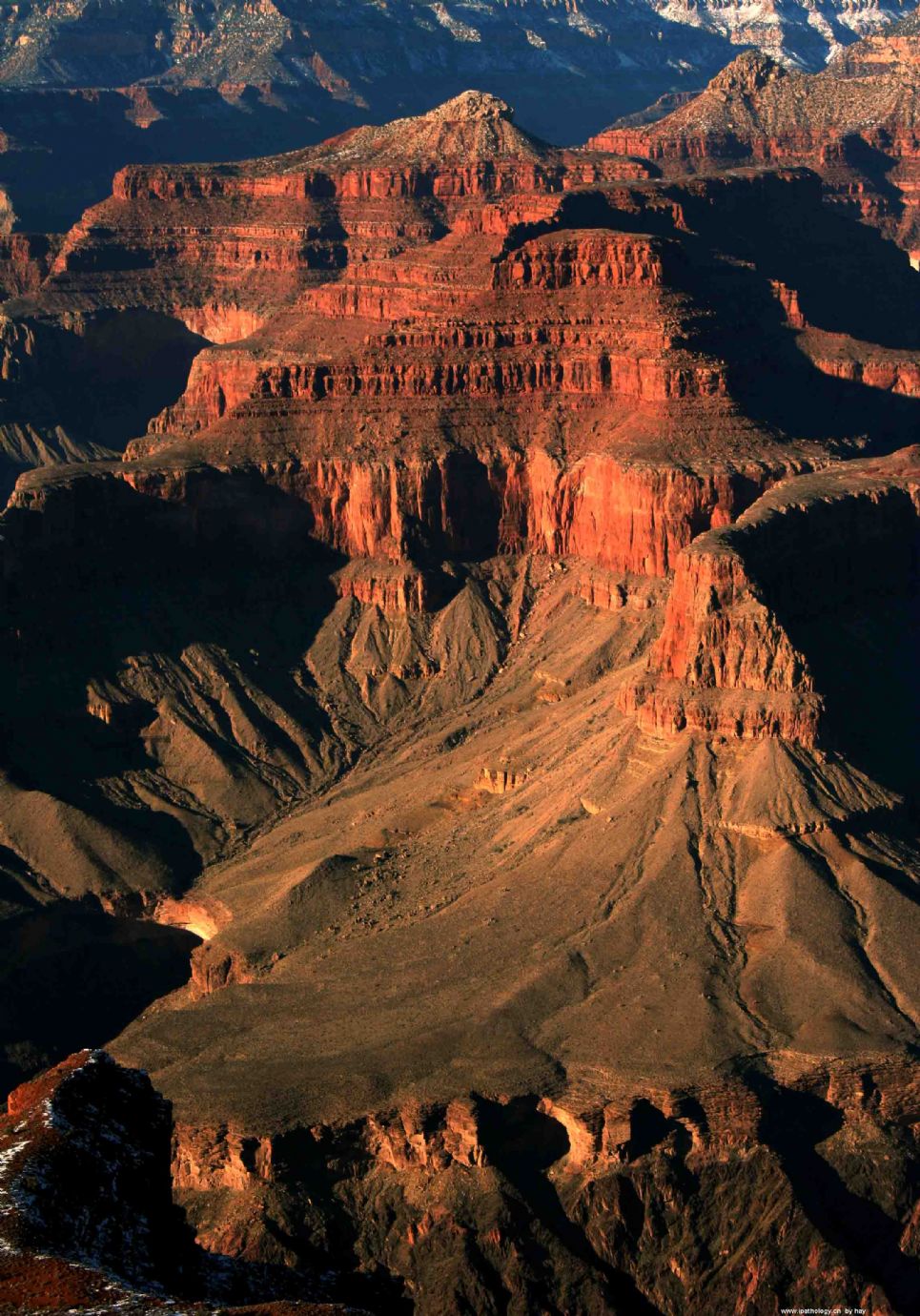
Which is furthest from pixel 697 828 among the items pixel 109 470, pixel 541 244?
pixel 541 244

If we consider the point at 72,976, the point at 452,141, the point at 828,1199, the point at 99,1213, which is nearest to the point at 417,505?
the point at 72,976

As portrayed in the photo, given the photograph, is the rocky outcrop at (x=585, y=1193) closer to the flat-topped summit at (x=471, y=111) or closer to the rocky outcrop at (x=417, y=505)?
the rocky outcrop at (x=417, y=505)

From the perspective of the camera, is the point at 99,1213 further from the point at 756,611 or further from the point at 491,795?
the point at 491,795

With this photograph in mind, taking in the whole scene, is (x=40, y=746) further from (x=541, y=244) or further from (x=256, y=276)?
(x=256, y=276)

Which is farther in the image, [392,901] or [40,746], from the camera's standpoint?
[40,746]

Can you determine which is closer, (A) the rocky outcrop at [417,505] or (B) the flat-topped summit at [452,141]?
(A) the rocky outcrop at [417,505]

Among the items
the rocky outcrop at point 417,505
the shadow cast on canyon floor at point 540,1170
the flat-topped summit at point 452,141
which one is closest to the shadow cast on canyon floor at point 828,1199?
the shadow cast on canyon floor at point 540,1170

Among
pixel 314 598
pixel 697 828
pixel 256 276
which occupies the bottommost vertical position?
pixel 697 828

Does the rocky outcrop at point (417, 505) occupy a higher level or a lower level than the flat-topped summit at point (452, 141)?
lower

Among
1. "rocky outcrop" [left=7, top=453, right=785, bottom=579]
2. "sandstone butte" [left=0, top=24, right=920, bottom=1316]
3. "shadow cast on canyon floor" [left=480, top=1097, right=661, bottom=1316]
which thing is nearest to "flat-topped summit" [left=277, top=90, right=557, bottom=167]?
"sandstone butte" [left=0, top=24, right=920, bottom=1316]
